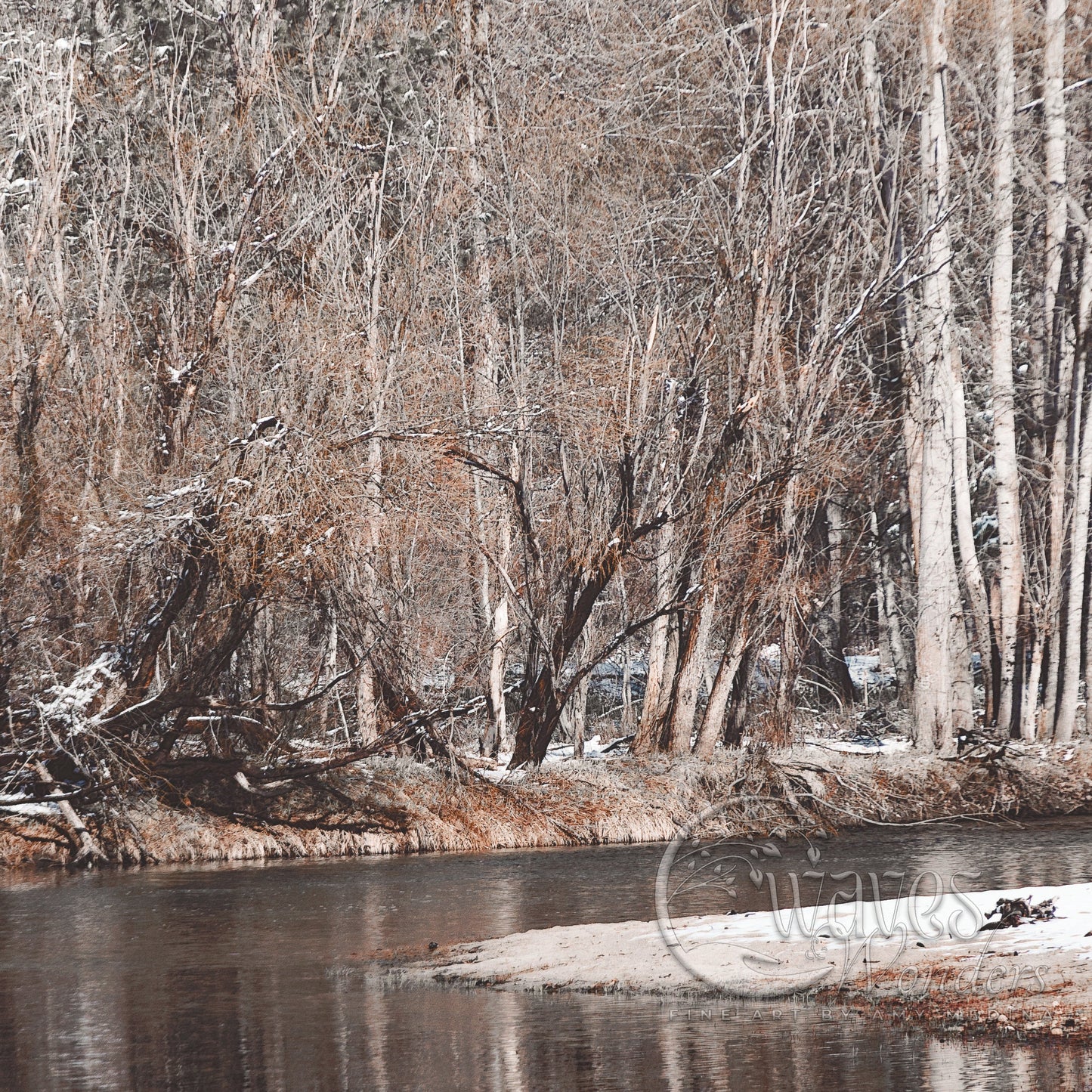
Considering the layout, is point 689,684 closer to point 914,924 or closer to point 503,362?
point 503,362

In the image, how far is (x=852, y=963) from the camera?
33.3 ft

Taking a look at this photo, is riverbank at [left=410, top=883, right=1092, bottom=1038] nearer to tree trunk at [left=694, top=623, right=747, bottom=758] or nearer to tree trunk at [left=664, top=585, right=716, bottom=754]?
tree trunk at [left=694, top=623, right=747, bottom=758]

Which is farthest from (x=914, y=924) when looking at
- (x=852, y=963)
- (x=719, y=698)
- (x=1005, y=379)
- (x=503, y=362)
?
(x=1005, y=379)

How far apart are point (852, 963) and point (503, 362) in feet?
51.6

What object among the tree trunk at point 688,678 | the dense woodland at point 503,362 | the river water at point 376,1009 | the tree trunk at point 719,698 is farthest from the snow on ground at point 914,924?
the tree trunk at point 688,678

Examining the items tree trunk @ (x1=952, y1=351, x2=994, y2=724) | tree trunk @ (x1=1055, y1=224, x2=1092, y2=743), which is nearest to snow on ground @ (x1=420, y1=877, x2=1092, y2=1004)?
tree trunk @ (x1=1055, y1=224, x2=1092, y2=743)

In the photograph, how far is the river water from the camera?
802 centimetres

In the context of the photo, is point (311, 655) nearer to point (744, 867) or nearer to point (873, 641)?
point (744, 867)

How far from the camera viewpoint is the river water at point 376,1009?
8023mm

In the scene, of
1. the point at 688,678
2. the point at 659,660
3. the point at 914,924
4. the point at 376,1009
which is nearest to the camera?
the point at 376,1009

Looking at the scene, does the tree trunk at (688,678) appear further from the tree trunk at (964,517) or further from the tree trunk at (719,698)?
the tree trunk at (964,517)

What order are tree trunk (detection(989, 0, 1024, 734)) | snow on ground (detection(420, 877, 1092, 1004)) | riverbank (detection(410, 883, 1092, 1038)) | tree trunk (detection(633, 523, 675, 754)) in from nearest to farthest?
1. riverbank (detection(410, 883, 1092, 1038))
2. snow on ground (detection(420, 877, 1092, 1004))
3. tree trunk (detection(633, 523, 675, 754))
4. tree trunk (detection(989, 0, 1024, 734))

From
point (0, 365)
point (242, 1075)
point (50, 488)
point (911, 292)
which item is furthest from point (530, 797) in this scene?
→ point (242, 1075)

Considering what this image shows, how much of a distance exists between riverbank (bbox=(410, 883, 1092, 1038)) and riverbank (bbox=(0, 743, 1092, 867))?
8.61 metres
